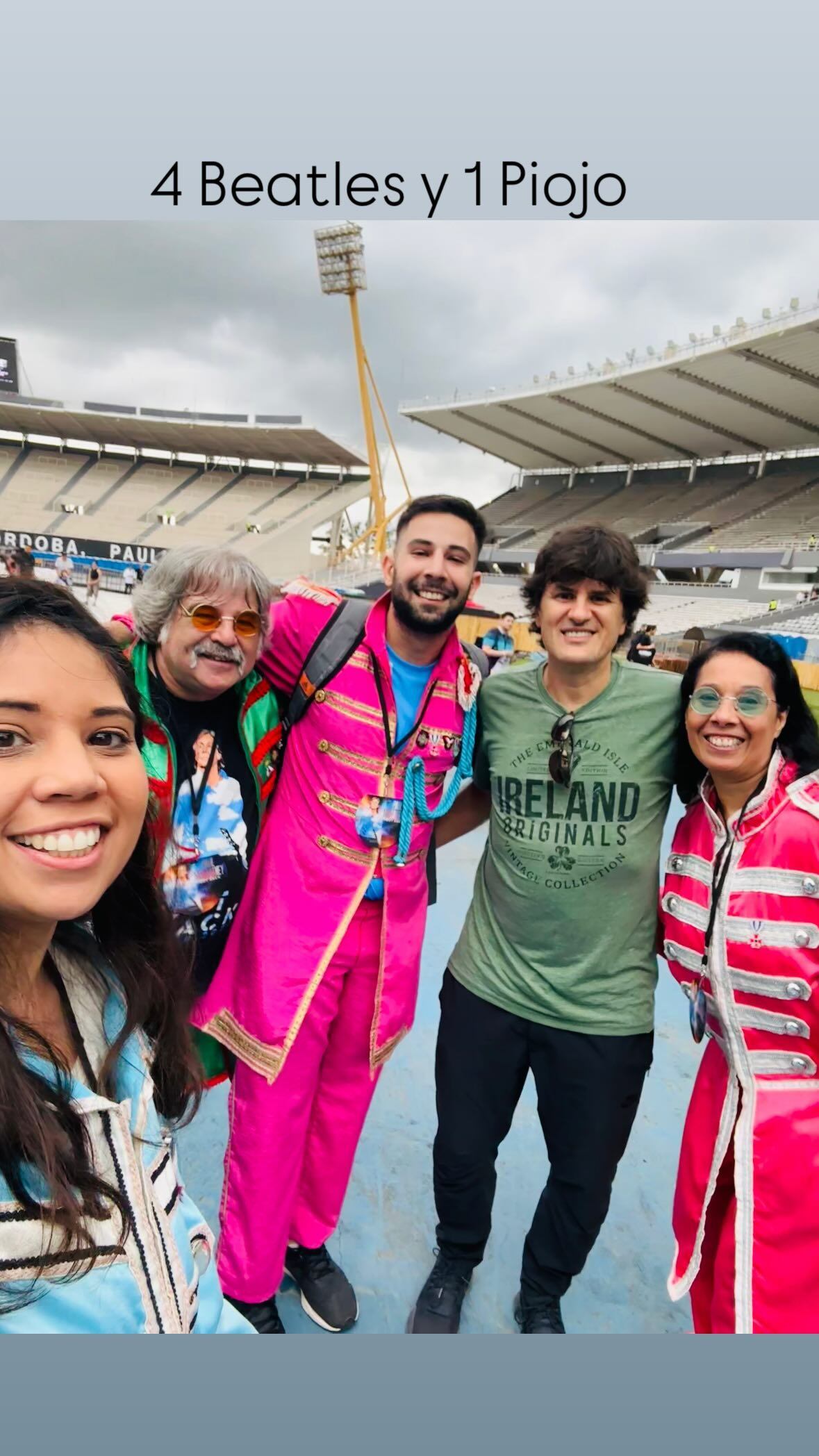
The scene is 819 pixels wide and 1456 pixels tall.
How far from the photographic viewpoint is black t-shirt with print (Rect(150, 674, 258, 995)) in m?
1.66

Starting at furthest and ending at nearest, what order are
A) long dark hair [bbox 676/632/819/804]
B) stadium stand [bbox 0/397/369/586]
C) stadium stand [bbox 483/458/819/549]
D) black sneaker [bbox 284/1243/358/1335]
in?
stadium stand [bbox 0/397/369/586] < stadium stand [bbox 483/458/819/549] < black sneaker [bbox 284/1243/358/1335] < long dark hair [bbox 676/632/819/804]

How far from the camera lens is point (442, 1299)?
6.08 feet

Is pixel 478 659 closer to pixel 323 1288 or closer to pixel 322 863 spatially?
pixel 322 863

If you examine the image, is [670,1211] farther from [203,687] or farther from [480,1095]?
[203,687]

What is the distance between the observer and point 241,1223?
5.89 feet

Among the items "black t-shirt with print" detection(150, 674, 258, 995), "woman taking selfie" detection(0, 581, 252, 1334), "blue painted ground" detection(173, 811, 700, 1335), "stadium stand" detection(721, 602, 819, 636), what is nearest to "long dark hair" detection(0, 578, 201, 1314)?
"woman taking selfie" detection(0, 581, 252, 1334)

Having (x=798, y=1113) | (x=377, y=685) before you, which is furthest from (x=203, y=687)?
(x=798, y=1113)

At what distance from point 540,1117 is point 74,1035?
1.33 metres

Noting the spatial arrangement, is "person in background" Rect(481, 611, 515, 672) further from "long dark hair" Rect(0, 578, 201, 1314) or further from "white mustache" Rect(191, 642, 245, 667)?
"long dark hair" Rect(0, 578, 201, 1314)

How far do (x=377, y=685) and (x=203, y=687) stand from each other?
1.46 feet

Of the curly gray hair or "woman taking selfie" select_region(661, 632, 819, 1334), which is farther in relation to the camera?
the curly gray hair

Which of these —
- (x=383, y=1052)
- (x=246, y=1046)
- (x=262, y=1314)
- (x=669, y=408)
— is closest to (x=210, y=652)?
(x=246, y=1046)

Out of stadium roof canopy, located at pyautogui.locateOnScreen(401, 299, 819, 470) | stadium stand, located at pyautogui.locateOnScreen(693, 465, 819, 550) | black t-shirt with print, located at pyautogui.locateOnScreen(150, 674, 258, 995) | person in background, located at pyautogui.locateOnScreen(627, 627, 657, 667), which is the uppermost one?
stadium roof canopy, located at pyautogui.locateOnScreen(401, 299, 819, 470)

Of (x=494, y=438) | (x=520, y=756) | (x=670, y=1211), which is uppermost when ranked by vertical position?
(x=494, y=438)
